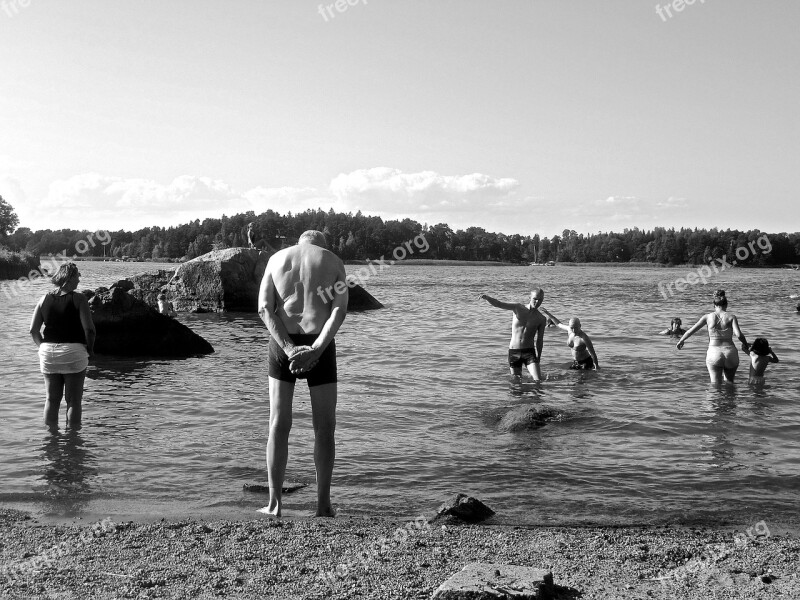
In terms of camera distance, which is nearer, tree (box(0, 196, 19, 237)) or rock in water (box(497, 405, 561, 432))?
rock in water (box(497, 405, 561, 432))

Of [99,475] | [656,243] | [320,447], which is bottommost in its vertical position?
[99,475]

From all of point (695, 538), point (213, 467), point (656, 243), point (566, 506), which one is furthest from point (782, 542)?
point (656, 243)

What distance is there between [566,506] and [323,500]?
88.5 inches

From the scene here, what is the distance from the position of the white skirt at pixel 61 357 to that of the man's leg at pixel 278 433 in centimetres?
362

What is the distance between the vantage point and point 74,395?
9.28 meters

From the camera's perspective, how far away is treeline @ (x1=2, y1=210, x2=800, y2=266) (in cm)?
13825

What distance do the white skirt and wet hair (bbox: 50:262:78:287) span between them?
729 millimetres

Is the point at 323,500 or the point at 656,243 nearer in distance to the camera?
the point at 323,500

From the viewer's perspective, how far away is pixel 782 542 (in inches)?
228

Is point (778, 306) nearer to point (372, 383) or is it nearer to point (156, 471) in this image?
point (372, 383)

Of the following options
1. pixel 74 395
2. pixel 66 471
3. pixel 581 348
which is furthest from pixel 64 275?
pixel 581 348

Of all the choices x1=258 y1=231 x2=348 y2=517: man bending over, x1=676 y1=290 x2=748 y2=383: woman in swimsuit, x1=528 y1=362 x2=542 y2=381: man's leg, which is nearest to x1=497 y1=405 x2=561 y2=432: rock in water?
x1=528 y1=362 x2=542 y2=381: man's leg

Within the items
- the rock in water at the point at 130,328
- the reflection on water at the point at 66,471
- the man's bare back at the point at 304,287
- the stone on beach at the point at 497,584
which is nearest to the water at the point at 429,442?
the reflection on water at the point at 66,471

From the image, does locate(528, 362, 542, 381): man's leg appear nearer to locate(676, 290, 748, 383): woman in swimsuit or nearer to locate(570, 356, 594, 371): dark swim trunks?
locate(570, 356, 594, 371): dark swim trunks
